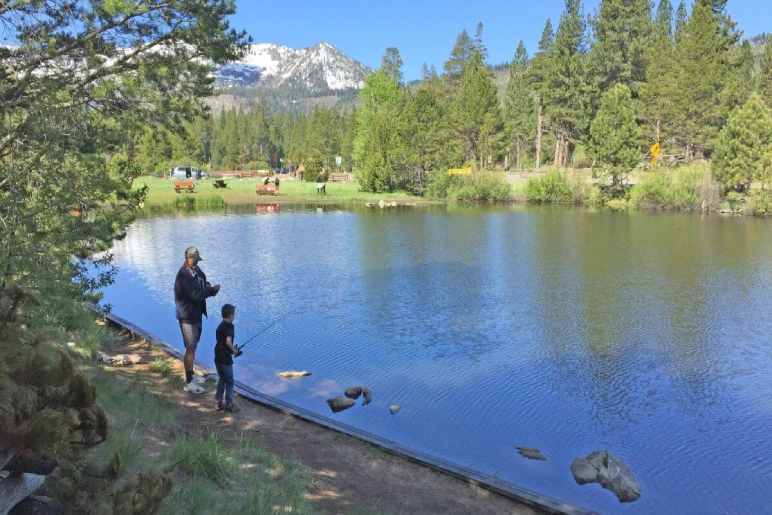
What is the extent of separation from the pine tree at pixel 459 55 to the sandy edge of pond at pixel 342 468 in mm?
91247

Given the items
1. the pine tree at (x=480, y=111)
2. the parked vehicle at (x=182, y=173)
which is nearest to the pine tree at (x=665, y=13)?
the pine tree at (x=480, y=111)

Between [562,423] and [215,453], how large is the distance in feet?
23.6

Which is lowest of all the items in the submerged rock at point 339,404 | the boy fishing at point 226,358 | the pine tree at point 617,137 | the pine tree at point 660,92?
the submerged rock at point 339,404

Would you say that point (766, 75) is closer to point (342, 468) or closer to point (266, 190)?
point (266, 190)

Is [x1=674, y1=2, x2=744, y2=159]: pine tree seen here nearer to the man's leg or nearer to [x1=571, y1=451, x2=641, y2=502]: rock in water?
[x1=571, y1=451, x2=641, y2=502]: rock in water

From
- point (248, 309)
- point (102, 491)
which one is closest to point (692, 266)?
point (248, 309)

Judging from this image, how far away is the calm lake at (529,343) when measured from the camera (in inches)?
436

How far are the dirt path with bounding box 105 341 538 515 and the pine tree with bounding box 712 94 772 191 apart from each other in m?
55.9

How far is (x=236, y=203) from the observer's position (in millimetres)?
69250

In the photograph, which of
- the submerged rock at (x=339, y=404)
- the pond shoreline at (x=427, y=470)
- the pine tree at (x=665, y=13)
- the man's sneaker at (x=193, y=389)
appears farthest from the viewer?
the pine tree at (x=665, y=13)

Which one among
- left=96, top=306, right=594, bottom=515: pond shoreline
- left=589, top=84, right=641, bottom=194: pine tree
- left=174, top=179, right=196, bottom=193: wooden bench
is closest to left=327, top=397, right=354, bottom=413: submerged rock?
left=96, top=306, right=594, bottom=515: pond shoreline

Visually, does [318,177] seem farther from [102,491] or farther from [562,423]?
[102,491]

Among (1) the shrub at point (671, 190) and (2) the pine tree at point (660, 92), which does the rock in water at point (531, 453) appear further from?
(2) the pine tree at point (660, 92)

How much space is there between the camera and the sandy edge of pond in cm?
825
